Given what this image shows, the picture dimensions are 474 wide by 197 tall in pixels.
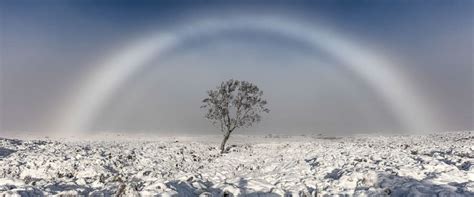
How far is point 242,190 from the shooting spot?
11781mm

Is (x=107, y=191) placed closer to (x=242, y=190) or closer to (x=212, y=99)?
(x=242, y=190)

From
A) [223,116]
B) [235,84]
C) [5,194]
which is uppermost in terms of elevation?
[235,84]

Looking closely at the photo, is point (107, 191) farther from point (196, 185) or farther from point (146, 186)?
point (196, 185)

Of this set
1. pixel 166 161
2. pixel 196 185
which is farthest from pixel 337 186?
pixel 166 161

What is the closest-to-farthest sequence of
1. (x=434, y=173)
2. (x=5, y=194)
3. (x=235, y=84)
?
(x=5, y=194) → (x=434, y=173) → (x=235, y=84)

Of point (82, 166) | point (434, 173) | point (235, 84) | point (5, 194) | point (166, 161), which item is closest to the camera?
point (5, 194)

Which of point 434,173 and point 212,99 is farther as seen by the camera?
point 212,99

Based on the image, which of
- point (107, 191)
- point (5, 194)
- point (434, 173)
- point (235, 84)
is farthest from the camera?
point (235, 84)

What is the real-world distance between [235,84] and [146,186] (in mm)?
42775

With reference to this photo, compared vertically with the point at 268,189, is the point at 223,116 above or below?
above

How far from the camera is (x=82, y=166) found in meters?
21.9

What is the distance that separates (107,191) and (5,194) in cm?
240

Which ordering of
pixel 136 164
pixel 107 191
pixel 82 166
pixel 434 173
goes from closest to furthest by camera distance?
pixel 107 191, pixel 434 173, pixel 82 166, pixel 136 164

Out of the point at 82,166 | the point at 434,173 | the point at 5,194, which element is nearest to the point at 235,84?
the point at 82,166
